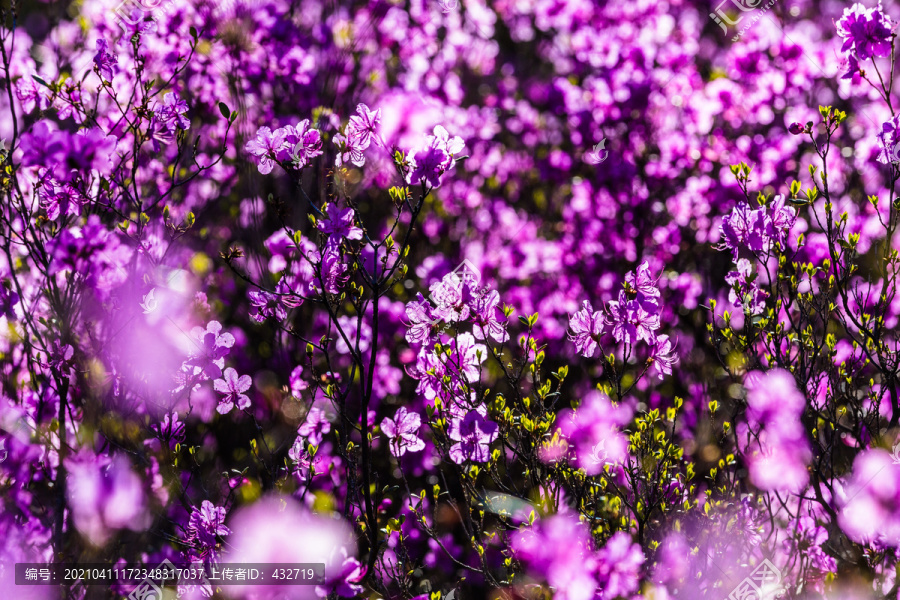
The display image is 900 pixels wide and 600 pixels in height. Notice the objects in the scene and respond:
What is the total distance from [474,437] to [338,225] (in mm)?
796

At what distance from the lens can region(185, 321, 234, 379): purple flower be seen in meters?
2.21

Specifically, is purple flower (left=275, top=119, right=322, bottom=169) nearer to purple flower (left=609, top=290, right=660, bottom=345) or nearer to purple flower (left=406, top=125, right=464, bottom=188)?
purple flower (left=406, top=125, right=464, bottom=188)

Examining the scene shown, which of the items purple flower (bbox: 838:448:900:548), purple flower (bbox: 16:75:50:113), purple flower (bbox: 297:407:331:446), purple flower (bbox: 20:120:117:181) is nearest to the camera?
purple flower (bbox: 838:448:900:548)

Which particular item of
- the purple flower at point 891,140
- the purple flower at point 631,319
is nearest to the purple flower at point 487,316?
the purple flower at point 631,319

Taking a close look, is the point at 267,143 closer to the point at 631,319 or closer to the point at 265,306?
the point at 265,306

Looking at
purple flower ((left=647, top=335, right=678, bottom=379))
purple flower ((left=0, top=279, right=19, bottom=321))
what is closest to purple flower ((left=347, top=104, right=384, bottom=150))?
purple flower ((left=647, top=335, right=678, bottom=379))

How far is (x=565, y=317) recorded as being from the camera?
15.0 feet

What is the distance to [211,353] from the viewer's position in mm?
2213

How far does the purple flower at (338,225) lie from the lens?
1.98 metres

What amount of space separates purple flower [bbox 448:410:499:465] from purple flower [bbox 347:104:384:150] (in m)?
0.94

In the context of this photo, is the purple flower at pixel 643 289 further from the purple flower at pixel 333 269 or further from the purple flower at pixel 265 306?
the purple flower at pixel 265 306

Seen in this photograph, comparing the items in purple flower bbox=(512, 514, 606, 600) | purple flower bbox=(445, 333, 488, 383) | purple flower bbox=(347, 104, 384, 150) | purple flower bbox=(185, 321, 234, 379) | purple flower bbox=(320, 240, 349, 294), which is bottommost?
purple flower bbox=(512, 514, 606, 600)

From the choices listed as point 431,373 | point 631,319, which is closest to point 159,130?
point 431,373

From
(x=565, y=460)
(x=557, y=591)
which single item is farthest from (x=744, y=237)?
(x=557, y=591)
